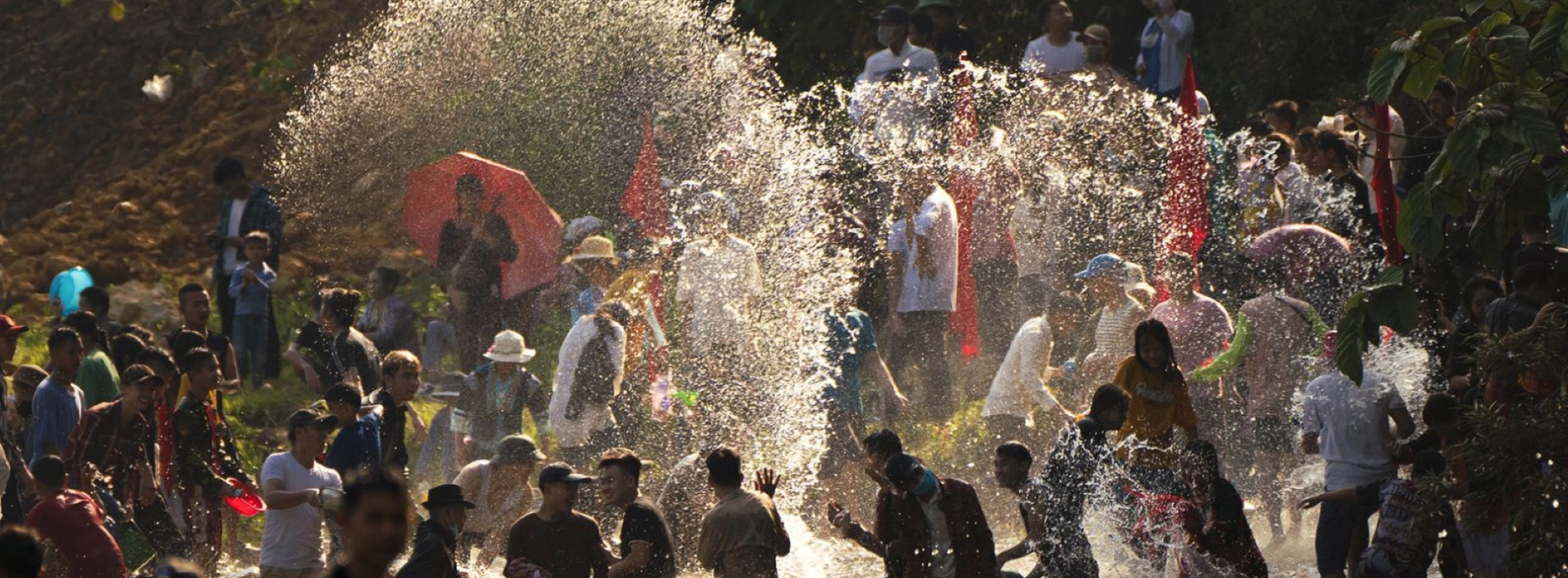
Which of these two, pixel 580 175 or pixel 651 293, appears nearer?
pixel 651 293

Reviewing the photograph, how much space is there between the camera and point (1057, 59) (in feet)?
55.2

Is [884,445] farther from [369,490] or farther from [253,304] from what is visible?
[253,304]

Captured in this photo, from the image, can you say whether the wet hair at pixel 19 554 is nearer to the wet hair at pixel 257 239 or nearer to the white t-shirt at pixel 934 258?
the white t-shirt at pixel 934 258

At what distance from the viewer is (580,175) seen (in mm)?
19203

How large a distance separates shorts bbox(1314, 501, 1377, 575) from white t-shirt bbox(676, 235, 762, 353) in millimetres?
4145

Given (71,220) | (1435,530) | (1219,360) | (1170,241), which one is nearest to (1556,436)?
(1435,530)

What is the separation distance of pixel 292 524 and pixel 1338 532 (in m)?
4.63

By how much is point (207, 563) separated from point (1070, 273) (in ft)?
19.0

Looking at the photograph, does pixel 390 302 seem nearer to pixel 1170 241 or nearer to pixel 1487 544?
pixel 1170 241

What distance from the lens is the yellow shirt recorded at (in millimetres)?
10680

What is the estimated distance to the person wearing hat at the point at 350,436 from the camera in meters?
11.0

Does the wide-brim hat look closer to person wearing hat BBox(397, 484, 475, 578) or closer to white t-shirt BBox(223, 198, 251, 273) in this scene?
white t-shirt BBox(223, 198, 251, 273)

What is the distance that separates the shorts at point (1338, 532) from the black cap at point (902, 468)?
201 centimetres

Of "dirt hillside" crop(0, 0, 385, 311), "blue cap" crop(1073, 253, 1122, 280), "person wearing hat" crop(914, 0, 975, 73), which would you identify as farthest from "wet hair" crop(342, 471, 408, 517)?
"dirt hillside" crop(0, 0, 385, 311)
